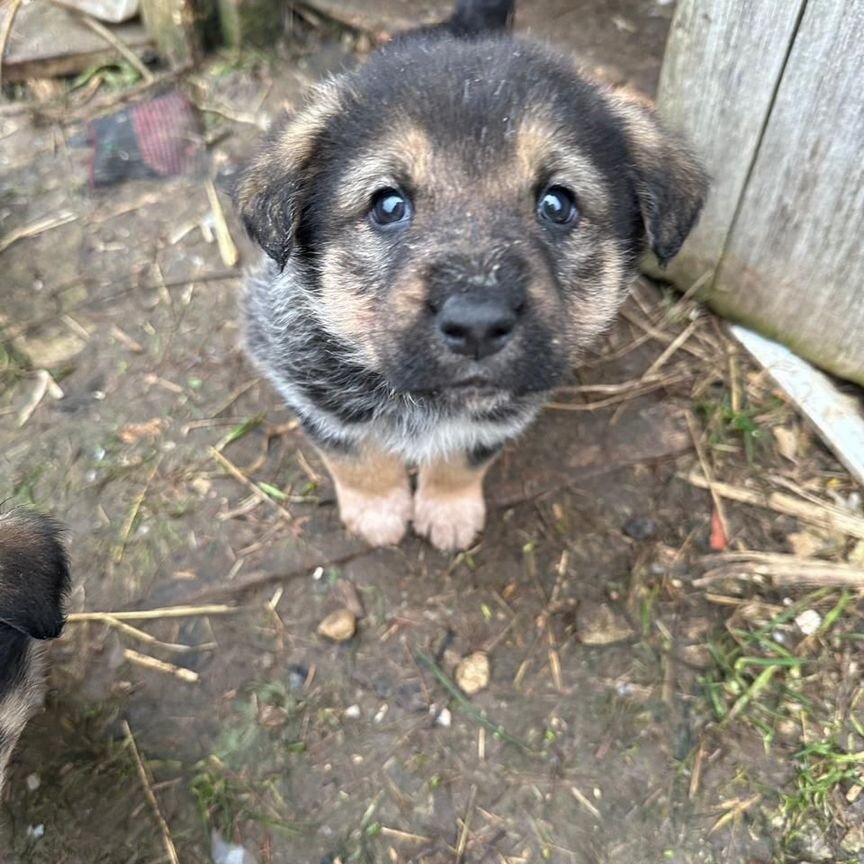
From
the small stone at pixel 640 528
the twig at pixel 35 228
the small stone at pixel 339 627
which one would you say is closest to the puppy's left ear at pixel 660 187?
the small stone at pixel 640 528

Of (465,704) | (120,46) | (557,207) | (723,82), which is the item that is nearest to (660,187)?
(557,207)

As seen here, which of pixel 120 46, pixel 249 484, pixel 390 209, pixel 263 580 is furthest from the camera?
pixel 120 46

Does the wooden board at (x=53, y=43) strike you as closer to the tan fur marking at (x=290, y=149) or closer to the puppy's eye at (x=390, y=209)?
the tan fur marking at (x=290, y=149)

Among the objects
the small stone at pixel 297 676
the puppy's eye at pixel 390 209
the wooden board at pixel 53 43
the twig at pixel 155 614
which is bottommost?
the small stone at pixel 297 676

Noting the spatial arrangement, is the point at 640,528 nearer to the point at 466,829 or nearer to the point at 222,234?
the point at 466,829

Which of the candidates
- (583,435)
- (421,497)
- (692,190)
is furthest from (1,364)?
(692,190)

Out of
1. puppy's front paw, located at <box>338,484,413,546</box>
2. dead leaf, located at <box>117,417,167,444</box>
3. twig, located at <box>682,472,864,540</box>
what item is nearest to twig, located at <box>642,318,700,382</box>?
twig, located at <box>682,472,864,540</box>
